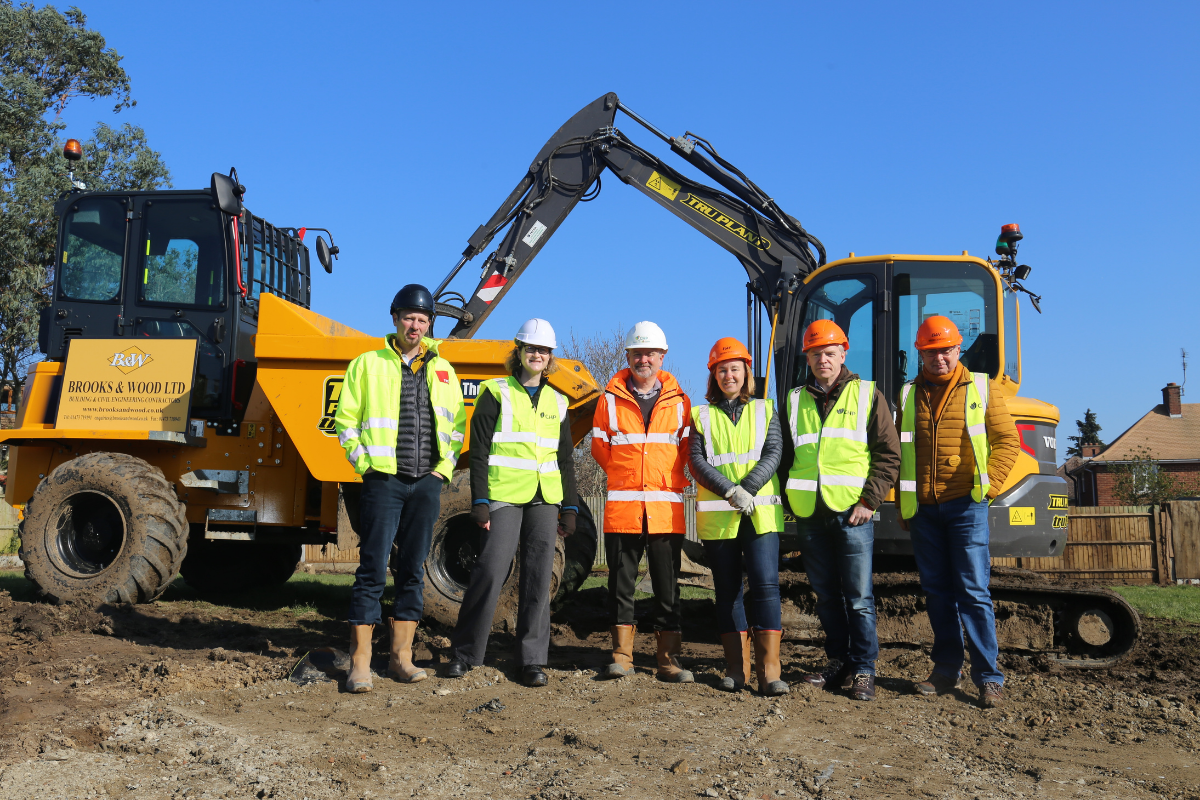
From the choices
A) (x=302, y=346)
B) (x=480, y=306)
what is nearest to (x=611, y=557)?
(x=302, y=346)

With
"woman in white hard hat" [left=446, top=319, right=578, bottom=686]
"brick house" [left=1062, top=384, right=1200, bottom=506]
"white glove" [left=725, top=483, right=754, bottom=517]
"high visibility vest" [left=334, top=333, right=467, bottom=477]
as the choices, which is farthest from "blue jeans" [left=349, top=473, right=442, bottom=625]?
"brick house" [left=1062, top=384, right=1200, bottom=506]

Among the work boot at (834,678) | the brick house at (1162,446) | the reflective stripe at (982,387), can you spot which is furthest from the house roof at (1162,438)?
the work boot at (834,678)

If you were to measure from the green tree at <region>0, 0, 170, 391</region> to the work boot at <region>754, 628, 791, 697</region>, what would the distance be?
22191mm

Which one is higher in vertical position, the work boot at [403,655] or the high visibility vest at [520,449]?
the high visibility vest at [520,449]

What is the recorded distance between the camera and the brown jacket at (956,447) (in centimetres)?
486

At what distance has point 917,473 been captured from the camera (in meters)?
5.02

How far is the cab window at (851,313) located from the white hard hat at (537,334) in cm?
242

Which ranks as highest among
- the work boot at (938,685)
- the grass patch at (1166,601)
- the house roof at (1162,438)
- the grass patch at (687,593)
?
the house roof at (1162,438)

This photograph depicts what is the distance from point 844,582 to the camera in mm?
4922

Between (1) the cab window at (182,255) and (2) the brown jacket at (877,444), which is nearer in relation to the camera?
(2) the brown jacket at (877,444)

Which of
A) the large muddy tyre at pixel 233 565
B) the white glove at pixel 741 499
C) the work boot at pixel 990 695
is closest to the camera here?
the work boot at pixel 990 695

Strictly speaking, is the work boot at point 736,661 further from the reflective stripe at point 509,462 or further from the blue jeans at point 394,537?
the blue jeans at point 394,537

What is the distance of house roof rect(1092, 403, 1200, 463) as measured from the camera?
3644 cm

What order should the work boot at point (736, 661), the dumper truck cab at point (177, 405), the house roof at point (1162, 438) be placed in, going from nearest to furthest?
1. the work boot at point (736, 661)
2. the dumper truck cab at point (177, 405)
3. the house roof at point (1162, 438)
